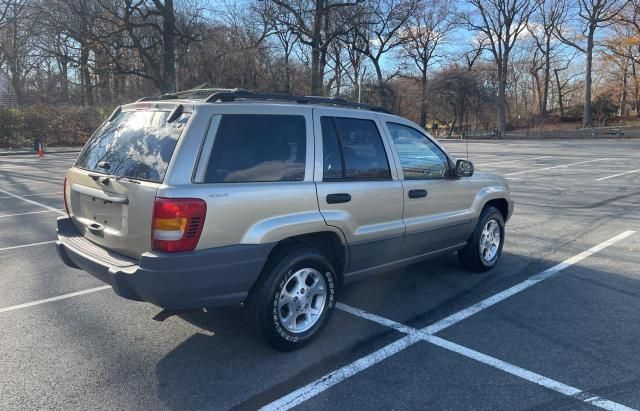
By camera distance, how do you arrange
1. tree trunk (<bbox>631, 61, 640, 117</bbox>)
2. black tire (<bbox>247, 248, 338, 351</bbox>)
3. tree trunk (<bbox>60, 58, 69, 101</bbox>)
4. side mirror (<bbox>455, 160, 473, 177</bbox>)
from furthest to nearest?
1. tree trunk (<bbox>631, 61, 640, 117</bbox>)
2. tree trunk (<bbox>60, 58, 69, 101</bbox>)
3. side mirror (<bbox>455, 160, 473, 177</bbox>)
4. black tire (<bbox>247, 248, 338, 351</bbox>)

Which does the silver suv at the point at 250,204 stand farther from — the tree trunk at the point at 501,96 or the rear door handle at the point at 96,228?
the tree trunk at the point at 501,96

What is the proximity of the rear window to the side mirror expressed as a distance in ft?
9.37

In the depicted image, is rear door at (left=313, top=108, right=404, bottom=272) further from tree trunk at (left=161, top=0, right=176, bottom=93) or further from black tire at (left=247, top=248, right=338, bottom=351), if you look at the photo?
tree trunk at (left=161, top=0, right=176, bottom=93)

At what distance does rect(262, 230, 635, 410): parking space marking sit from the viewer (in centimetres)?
309

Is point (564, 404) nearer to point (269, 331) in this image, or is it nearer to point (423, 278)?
point (269, 331)

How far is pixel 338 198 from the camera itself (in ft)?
12.7

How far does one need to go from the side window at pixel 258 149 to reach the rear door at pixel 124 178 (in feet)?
0.96

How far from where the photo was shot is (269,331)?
3525 mm

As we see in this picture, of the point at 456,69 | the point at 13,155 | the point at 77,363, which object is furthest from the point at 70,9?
the point at 456,69

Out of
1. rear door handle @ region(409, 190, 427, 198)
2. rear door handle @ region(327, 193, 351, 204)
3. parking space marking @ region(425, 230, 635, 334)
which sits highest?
rear door handle @ region(327, 193, 351, 204)

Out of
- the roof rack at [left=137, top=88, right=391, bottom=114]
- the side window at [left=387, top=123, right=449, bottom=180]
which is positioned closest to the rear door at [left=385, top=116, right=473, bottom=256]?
the side window at [left=387, top=123, right=449, bottom=180]

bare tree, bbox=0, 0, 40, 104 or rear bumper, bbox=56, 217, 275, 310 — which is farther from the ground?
bare tree, bbox=0, 0, 40, 104

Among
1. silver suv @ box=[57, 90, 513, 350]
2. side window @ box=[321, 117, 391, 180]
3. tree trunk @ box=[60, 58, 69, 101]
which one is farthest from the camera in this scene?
tree trunk @ box=[60, 58, 69, 101]

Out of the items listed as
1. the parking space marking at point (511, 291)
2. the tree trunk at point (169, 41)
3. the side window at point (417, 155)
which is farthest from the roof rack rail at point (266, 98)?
the tree trunk at point (169, 41)
